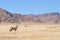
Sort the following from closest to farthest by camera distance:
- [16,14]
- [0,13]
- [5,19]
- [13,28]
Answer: [13,28]
[5,19]
[0,13]
[16,14]

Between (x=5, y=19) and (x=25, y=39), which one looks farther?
(x=5, y=19)

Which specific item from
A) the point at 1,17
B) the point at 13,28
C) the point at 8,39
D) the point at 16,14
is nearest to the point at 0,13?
the point at 1,17

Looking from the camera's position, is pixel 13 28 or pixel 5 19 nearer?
pixel 13 28

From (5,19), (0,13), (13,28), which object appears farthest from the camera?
(0,13)

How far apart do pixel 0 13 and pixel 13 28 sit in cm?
10921

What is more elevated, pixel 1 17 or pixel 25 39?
pixel 1 17

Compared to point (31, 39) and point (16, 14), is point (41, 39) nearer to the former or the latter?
point (31, 39)

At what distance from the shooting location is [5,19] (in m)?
124

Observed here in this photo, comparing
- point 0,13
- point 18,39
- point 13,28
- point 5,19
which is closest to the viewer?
point 18,39

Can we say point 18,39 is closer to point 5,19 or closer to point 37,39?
point 37,39

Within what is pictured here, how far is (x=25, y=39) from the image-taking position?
52.6ft

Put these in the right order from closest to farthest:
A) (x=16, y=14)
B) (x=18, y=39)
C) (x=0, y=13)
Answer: (x=18, y=39) < (x=0, y=13) < (x=16, y=14)

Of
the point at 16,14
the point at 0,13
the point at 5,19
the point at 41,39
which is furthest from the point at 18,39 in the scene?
the point at 16,14

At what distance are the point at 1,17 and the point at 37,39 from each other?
11181 cm
